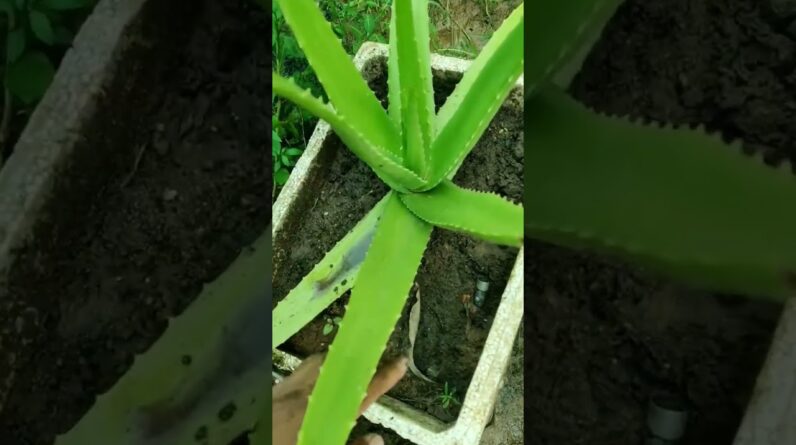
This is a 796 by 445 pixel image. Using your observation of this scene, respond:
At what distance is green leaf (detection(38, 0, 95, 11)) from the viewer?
0.39m

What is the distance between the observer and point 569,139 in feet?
1.41

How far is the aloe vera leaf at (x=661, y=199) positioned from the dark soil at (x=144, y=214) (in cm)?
21

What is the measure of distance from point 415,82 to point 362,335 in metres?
0.18

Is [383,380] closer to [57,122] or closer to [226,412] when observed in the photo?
[226,412]

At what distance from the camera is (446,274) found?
57 centimetres

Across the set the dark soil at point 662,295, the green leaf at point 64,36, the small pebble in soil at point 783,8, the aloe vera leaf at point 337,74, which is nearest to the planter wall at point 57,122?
the green leaf at point 64,36

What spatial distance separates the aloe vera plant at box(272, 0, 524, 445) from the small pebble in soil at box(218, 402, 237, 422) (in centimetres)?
7

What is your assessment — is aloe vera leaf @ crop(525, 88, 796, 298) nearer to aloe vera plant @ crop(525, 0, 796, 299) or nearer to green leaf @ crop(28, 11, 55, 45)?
aloe vera plant @ crop(525, 0, 796, 299)

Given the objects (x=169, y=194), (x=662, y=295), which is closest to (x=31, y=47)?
(x=169, y=194)

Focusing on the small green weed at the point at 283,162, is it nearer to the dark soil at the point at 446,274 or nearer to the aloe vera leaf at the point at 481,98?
the dark soil at the point at 446,274

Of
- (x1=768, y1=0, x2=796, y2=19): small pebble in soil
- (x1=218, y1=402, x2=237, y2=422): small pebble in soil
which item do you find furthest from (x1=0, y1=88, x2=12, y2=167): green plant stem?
(x1=768, y1=0, x2=796, y2=19): small pebble in soil

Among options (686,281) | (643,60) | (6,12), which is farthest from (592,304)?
(6,12)

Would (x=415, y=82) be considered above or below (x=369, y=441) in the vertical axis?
above

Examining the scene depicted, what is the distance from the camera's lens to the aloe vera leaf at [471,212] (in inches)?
16.4
